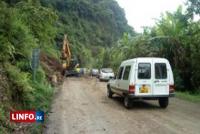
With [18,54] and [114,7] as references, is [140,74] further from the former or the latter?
[114,7]

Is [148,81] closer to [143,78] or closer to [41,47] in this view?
[143,78]

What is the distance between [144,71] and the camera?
1416cm

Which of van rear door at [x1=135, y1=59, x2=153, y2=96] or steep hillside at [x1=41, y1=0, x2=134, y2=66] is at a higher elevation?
steep hillside at [x1=41, y1=0, x2=134, y2=66]

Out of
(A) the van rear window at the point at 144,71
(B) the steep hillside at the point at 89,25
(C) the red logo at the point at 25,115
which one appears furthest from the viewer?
(B) the steep hillside at the point at 89,25

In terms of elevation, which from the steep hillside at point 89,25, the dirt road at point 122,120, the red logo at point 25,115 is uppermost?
the steep hillside at point 89,25

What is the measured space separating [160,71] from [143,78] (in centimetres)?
88

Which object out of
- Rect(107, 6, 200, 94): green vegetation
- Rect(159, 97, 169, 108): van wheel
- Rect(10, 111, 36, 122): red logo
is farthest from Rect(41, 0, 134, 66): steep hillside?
Rect(10, 111, 36, 122): red logo

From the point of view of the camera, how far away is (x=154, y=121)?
1100cm

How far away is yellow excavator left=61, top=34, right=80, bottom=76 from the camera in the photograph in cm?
4472

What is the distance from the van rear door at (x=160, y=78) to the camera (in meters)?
14.1

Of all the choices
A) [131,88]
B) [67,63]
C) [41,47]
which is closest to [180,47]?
[131,88]

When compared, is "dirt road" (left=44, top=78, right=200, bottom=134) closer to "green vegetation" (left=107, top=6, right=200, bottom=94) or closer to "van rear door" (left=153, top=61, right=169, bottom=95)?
"van rear door" (left=153, top=61, right=169, bottom=95)

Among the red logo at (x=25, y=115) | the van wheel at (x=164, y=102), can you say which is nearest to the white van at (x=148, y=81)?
the van wheel at (x=164, y=102)

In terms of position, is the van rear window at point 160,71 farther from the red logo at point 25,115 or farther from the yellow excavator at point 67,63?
the yellow excavator at point 67,63
